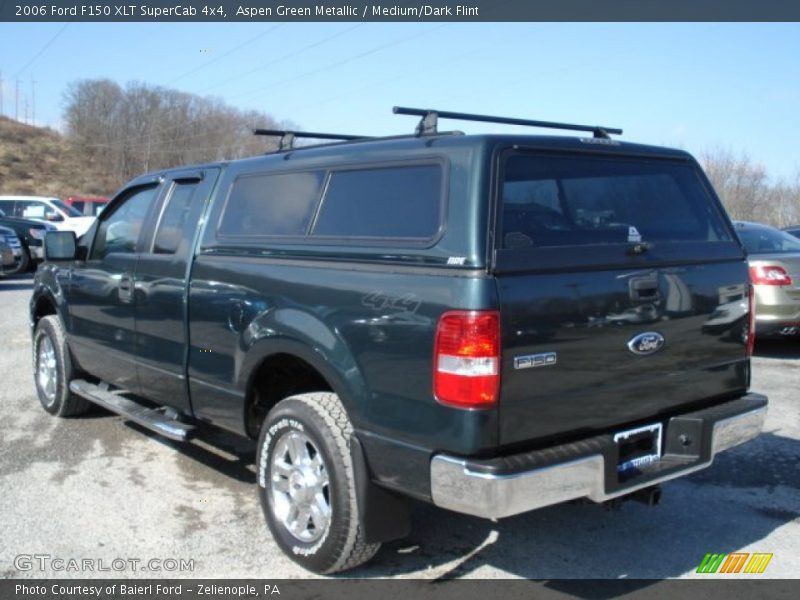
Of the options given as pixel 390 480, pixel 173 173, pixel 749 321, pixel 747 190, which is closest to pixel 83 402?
pixel 173 173

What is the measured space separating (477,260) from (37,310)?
16.6ft

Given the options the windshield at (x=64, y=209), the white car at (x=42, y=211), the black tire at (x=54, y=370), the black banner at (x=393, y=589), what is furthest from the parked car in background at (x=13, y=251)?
the black banner at (x=393, y=589)

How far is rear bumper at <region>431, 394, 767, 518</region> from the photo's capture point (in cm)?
306

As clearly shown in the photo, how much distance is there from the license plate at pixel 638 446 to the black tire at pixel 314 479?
1.17 m

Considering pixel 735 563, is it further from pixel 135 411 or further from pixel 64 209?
pixel 64 209

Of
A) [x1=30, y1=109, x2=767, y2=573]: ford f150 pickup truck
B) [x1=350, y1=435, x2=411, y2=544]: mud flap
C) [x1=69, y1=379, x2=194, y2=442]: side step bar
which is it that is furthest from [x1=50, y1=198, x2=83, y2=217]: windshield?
[x1=350, y1=435, x2=411, y2=544]: mud flap

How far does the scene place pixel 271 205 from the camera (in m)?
4.40

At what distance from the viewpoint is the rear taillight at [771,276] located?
343 inches

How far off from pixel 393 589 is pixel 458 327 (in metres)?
1.38

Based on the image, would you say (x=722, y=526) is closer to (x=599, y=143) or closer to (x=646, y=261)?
(x=646, y=261)

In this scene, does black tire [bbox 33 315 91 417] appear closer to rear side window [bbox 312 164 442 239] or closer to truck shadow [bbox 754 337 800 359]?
rear side window [bbox 312 164 442 239]

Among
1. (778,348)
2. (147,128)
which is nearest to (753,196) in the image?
(778,348)

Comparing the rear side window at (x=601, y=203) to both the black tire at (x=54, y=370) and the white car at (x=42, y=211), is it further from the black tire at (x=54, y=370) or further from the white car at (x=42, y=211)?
the white car at (x=42, y=211)

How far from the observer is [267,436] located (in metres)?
4.06
